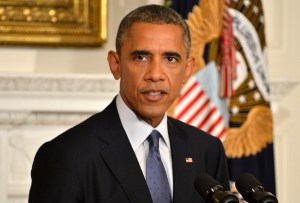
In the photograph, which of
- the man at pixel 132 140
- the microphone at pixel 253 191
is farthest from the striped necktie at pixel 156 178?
the microphone at pixel 253 191

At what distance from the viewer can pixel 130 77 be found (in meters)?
1.75

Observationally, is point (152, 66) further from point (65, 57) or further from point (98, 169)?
point (65, 57)

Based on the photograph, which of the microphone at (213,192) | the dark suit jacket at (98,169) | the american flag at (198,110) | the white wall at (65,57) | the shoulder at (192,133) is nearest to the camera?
the microphone at (213,192)

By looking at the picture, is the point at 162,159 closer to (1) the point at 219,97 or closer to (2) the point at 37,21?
(1) the point at 219,97

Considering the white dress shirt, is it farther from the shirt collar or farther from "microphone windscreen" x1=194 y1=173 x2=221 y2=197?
"microphone windscreen" x1=194 y1=173 x2=221 y2=197

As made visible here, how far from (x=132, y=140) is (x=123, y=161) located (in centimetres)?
9

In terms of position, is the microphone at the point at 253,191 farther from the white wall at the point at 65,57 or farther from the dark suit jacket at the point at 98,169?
the white wall at the point at 65,57

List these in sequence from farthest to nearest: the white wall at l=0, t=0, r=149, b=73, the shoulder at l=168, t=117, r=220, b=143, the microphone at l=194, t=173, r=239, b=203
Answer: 1. the white wall at l=0, t=0, r=149, b=73
2. the shoulder at l=168, t=117, r=220, b=143
3. the microphone at l=194, t=173, r=239, b=203

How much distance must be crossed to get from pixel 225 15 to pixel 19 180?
1.56m

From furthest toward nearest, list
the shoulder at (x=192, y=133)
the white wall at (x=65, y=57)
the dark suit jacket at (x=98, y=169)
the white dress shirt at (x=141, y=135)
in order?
the white wall at (x=65, y=57), the shoulder at (x=192, y=133), the white dress shirt at (x=141, y=135), the dark suit jacket at (x=98, y=169)

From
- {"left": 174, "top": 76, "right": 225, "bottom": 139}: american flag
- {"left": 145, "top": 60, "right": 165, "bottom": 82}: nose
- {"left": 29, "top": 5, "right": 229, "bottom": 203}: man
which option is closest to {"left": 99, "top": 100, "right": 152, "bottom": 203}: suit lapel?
{"left": 29, "top": 5, "right": 229, "bottom": 203}: man

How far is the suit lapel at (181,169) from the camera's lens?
178cm

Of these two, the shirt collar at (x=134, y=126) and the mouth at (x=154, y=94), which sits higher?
the mouth at (x=154, y=94)

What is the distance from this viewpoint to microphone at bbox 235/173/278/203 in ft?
4.38
